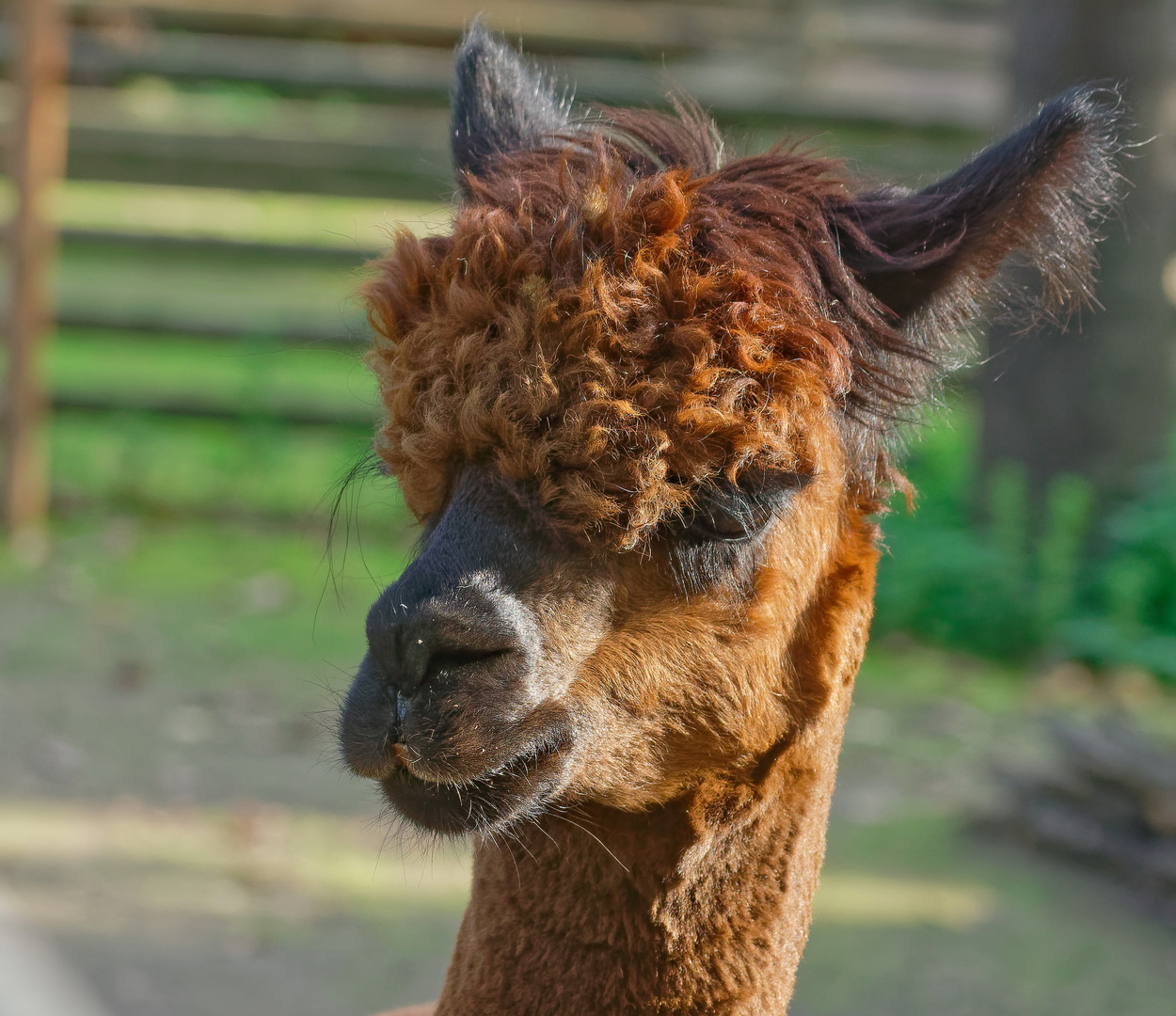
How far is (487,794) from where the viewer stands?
1806 mm

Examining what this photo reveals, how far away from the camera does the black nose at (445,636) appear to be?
1701 millimetres

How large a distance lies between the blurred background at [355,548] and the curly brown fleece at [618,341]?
0.43 m

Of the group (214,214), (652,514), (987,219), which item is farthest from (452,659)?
(214,214)

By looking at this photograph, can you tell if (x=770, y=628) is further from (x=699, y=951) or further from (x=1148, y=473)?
(x=1148, y=473)

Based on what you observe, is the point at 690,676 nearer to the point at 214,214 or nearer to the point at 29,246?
the point at 29,246

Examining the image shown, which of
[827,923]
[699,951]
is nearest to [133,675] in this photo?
[827,923]

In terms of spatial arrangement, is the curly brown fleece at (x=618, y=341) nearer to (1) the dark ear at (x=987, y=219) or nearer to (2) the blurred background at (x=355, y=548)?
(1) the dark ear at (x=987, y=219)

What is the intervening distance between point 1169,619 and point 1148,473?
2.68 ft

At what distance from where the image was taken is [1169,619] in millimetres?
7047

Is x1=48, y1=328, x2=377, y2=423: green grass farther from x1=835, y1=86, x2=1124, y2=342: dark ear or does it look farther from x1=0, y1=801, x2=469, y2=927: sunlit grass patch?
x1=835, y1=86, x2=1124, y2=342: dark ear

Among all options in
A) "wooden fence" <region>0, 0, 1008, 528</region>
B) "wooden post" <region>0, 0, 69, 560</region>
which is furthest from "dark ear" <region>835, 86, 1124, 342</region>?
"wooden post" <region>0, 0, 69, 560</region>

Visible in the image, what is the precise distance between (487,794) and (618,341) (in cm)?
63

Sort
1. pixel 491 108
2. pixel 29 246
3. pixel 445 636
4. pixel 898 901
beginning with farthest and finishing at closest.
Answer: pixel 29 246 → pixel 898 901 → pixel 491 108 → pixel 445 636

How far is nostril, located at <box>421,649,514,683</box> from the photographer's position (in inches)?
67.9
